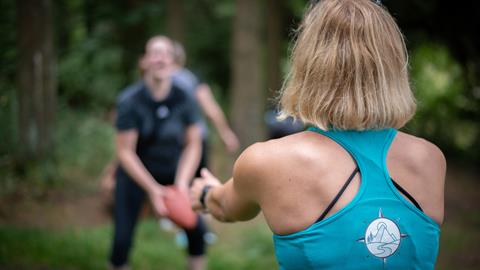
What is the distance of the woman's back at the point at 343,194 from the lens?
1755mm

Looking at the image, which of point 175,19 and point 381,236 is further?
point 175,19

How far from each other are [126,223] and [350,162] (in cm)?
317

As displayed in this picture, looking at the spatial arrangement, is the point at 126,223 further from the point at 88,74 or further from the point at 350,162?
the point at 88,74

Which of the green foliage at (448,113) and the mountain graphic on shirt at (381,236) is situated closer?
the mountain graphic on shirt at (381,236)

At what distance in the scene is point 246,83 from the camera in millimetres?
9898

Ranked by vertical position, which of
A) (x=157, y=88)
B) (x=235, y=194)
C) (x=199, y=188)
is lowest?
(x=157, y=88)

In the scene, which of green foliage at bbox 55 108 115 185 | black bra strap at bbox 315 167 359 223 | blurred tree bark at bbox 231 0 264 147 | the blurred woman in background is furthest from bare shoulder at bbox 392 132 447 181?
blurred tree bark at bbox 231 0 264 147

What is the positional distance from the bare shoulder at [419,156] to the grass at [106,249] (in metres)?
4.15

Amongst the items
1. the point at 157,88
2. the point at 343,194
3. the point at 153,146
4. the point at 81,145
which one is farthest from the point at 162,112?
the point at 81,145

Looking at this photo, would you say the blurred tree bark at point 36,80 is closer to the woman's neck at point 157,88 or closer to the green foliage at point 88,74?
the green foliage at point 88,74

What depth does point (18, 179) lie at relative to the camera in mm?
6785

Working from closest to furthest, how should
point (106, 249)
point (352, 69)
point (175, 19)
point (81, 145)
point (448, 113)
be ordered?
point (352, 69) → point (106, 249) → point (81, 145) → point (175, 19) → point (448, 113)

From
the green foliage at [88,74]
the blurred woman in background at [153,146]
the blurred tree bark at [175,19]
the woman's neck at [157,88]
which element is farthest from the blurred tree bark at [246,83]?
the woman's neck at [157,88]

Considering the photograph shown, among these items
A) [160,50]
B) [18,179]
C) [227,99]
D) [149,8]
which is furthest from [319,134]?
[227,99]
